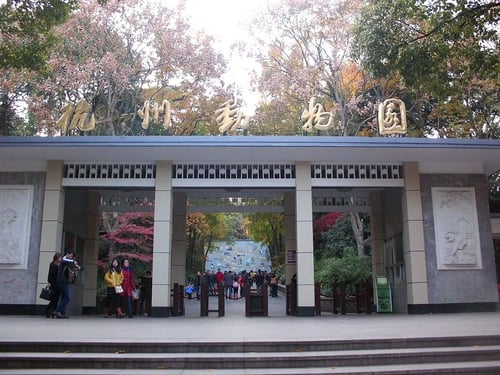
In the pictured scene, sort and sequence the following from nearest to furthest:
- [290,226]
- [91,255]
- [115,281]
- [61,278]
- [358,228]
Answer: [61,278] → [115,281] → [91,255] → [290,226] → [358,228]

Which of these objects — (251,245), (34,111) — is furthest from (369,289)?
(251,245)

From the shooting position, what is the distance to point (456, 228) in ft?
48.8

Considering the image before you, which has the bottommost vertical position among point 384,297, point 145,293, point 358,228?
point 384,297

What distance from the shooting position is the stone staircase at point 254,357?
23.9ft

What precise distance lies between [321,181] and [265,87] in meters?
11.7

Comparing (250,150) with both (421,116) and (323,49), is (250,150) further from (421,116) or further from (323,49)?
(421,116)

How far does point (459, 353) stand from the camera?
7750 mm

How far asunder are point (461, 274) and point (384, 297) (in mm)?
2573

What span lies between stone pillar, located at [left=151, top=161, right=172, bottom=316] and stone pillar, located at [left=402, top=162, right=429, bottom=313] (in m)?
6.76

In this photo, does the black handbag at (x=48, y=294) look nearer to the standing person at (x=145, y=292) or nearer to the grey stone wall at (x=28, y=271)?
the grey stone wall at (x=28, y=271)

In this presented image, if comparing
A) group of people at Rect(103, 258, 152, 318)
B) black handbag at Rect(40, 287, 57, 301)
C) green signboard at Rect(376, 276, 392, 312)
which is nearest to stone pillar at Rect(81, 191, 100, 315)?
group of people at Rect(103, 258, 152, 318)

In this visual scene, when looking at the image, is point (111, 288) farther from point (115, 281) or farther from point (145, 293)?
point (145, 293)

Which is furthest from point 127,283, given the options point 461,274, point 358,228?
point 358,228

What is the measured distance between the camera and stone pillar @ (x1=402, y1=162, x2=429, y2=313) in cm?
1446
